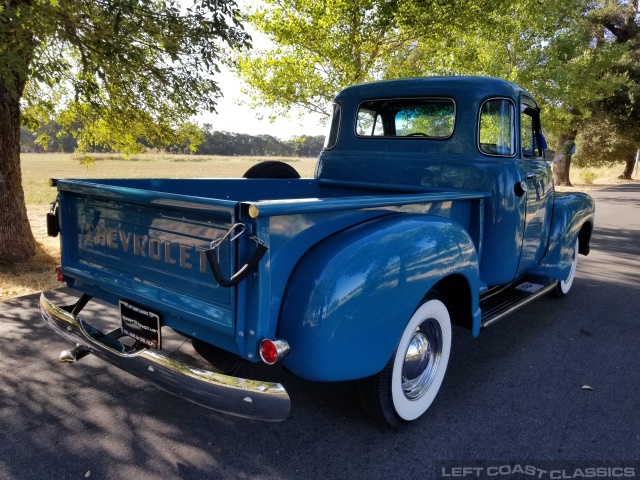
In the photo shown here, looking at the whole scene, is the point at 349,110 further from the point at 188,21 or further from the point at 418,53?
the point at 418,53

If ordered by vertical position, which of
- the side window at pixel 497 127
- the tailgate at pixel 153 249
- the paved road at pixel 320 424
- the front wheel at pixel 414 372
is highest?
the side window at pixel 497 127

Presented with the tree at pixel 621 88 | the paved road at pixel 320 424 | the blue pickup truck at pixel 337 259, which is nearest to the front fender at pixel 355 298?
the blue pickup truck at pixel 337 259

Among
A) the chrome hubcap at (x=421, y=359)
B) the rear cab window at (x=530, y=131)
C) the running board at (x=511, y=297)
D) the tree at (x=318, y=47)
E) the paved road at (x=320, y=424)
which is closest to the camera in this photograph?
the paved road at (x=320, y=424)

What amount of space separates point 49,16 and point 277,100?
A: 6553 millimetres

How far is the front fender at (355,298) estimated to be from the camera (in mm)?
2016

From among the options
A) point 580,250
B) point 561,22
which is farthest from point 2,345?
point 561,22

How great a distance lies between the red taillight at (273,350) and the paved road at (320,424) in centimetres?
67

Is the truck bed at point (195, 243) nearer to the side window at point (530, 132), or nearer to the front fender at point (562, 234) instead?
the side window at point (530, 132)

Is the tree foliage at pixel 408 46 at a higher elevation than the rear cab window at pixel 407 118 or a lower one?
higher

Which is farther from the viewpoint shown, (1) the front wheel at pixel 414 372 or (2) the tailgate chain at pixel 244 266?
(1) the front wheel at pixel 414 372

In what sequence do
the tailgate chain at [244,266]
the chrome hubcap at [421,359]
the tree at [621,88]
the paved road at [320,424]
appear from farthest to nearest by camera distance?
the tree at [621,88] → the chrome hubcap at [421,359] → the paved road at [320,424] → the tailgate chain at [244,266]

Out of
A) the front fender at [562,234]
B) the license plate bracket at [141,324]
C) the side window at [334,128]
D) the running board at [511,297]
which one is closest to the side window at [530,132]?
the front fender at [562,234]

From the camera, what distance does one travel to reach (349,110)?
4.18m

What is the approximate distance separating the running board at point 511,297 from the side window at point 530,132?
1134 millimetres
